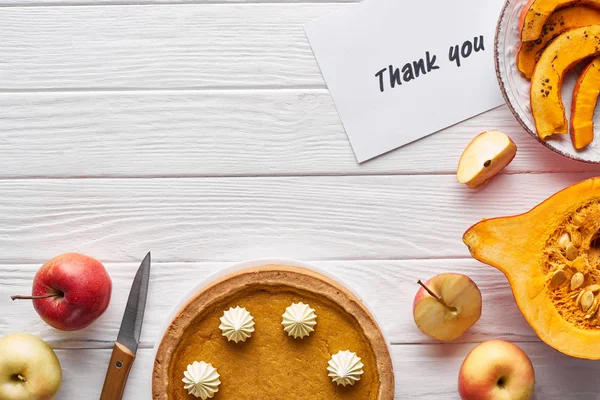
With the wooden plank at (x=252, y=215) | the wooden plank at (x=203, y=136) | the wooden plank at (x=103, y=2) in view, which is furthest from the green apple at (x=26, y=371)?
the wooden plank at (x=103, y=2)

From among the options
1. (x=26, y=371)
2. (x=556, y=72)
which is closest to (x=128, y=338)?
(x=26, y=371)

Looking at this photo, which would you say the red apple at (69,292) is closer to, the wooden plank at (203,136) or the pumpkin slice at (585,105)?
the wooden plank at (203,136)

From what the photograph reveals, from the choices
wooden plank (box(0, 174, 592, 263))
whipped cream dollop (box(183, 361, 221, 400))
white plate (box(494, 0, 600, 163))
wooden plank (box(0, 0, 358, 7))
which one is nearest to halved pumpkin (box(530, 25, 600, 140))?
white plate (box(494, 0, 600, 163))

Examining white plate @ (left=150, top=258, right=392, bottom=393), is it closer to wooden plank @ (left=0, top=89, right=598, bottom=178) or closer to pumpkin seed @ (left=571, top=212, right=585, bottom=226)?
wooden plank @ (left=0, top=89, right=598, bottom=178)

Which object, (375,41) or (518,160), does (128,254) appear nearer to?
(375,41)

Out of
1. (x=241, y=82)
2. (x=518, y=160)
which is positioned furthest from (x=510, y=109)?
(x=241, y=82)

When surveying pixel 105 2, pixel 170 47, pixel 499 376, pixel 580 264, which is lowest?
pixel 499 376

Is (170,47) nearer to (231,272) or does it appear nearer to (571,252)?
(231,272)
